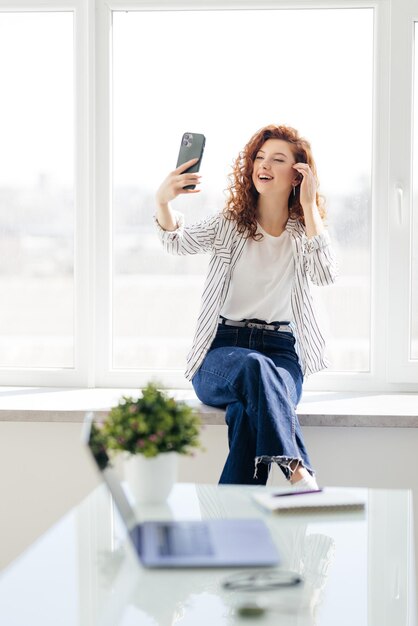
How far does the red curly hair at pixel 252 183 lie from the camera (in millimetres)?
2764

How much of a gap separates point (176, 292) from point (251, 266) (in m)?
0.37

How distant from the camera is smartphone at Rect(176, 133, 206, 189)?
2684 mm

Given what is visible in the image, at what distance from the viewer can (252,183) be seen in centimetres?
282

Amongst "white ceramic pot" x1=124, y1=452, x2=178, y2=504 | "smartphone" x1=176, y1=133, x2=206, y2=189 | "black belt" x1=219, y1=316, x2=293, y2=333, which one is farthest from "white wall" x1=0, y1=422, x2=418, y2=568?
"white ceramic pot" x1=124, y1=452, x2=178, y2=504

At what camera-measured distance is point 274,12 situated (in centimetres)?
294

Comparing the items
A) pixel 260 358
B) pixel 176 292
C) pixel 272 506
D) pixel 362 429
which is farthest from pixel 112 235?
pixel 272 506

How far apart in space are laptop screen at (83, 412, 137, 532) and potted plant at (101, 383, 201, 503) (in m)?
0.02

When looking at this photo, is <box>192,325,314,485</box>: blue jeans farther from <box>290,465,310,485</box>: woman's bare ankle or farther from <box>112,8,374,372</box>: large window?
<box>112,8,374,372</box>: large window

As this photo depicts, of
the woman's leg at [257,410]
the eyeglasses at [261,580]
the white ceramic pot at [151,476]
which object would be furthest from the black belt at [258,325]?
the eyeglasses at [261,580]

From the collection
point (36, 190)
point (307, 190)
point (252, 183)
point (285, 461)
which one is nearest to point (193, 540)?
point (285, 461)

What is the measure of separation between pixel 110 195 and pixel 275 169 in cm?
58

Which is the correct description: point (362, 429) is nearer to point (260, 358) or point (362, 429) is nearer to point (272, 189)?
point (260, 358)

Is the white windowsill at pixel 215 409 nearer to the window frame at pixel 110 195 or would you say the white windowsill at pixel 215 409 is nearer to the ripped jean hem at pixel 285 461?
the window frame at pixel 110 195

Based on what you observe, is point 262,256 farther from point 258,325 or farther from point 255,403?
point 255,403
